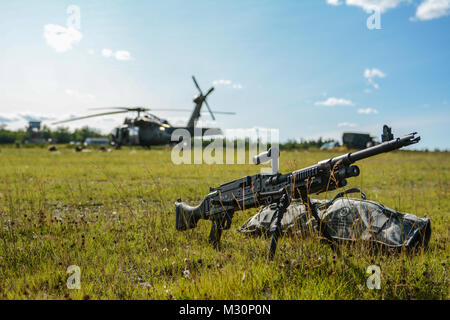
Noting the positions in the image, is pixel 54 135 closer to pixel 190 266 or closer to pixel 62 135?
pixel 62 135

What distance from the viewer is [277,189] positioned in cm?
523

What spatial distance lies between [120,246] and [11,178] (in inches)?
562

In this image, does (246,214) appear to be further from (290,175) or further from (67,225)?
(67,225)

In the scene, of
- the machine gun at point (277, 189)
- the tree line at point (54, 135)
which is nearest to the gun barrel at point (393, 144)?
the machine gun at point (277, 189)

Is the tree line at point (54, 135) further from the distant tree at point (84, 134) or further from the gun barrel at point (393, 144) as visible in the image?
the gun barrel at point (393, 144)

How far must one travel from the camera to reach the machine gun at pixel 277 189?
4516 millimetres

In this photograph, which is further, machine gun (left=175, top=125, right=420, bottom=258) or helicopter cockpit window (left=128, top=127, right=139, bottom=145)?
helicopter cockpit window (left=128, top=127, right=139, bottom=145)

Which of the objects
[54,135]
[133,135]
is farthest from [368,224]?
[54,135]

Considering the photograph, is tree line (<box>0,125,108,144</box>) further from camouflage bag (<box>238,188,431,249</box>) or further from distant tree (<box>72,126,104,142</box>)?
camouflage bag (<box>238,188,431,249</box>)

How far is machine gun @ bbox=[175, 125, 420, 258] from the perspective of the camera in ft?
14.8

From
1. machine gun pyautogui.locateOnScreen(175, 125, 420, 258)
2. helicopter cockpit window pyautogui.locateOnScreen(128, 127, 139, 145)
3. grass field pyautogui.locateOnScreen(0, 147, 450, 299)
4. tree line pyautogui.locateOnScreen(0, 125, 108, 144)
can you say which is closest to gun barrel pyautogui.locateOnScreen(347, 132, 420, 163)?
machine gun pyautogui.locateOnScreen(175, 125, 420, 258)

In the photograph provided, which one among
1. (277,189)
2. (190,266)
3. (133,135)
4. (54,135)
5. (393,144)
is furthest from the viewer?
(54,135)

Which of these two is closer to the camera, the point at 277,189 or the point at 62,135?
the point at 277,189

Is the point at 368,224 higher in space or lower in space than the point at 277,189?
lower
